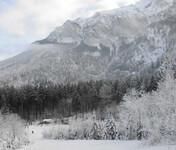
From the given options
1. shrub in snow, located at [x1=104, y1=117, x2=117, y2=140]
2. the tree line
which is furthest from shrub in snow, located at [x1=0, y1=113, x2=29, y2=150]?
the tree line

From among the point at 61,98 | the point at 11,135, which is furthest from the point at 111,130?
the point at 61,98

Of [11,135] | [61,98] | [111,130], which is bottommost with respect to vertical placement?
[11,135]

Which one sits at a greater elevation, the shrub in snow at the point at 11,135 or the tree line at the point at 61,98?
the tree line at the point at 61,98

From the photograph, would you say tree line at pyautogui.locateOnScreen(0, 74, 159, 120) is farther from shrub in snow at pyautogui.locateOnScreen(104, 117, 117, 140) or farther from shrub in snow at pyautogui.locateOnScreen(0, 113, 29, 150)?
shrub in snow at pyautogui.locateOnScreen(104, 117, 117, 140)

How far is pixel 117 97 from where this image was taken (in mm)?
96500

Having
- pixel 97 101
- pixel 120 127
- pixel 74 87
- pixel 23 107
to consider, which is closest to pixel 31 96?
pixel 23 107

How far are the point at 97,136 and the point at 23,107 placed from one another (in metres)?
55.8

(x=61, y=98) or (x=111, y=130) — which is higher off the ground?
(x=61, y=98)

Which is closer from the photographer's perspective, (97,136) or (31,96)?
(97,136)

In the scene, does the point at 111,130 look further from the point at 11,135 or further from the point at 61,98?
the point at 61,98

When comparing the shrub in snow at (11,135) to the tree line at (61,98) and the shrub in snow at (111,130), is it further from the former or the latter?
the tree line at (61,98)

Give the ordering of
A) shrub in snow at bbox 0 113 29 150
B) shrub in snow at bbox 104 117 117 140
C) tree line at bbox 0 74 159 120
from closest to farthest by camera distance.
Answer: shrub in snow at bbox 0 113 29 150
shrub in snow at bbox 104 117 117 140
tree line at bbox 0 74 159 120

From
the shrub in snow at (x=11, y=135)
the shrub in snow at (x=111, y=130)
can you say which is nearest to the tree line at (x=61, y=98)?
the shrub in snow at (x=11, y=135)

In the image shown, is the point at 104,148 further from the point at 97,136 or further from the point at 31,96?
the point at 31,96
